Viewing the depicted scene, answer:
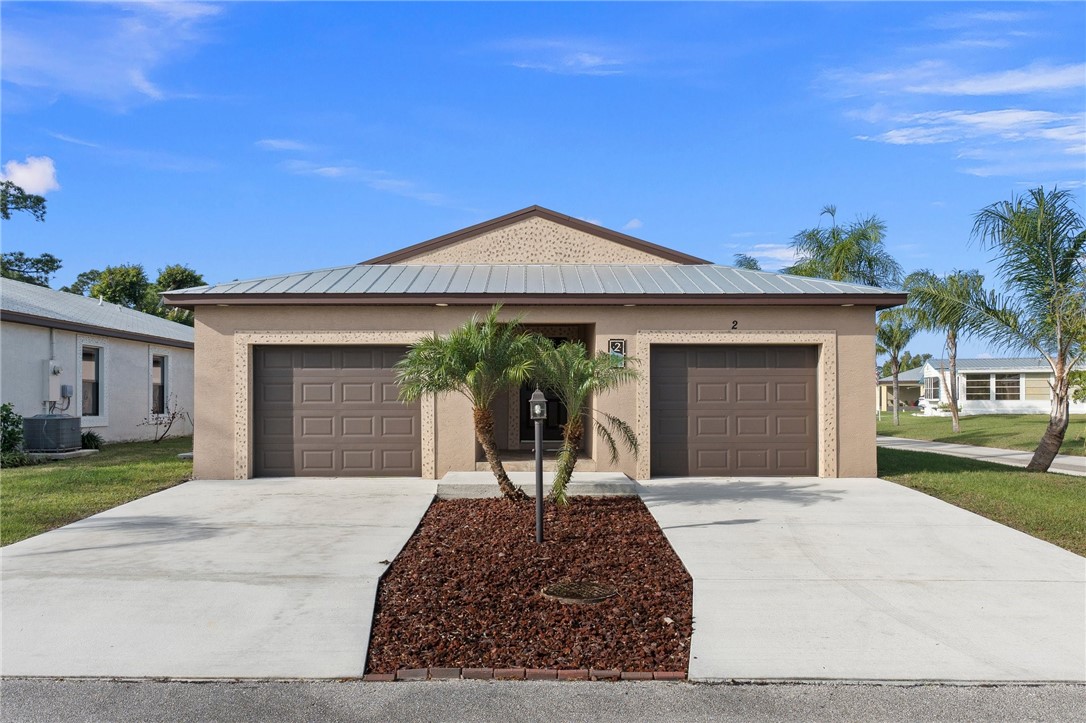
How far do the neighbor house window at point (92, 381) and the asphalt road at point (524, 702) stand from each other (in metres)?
16.2

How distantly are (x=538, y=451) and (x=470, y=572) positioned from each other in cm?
154

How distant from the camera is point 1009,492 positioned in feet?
36.8

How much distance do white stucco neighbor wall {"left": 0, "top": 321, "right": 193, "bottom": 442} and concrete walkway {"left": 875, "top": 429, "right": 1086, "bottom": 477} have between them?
19406 mm

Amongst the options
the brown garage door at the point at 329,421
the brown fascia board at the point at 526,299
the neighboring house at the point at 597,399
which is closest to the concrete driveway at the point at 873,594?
the neighboring house at the point at 597,399

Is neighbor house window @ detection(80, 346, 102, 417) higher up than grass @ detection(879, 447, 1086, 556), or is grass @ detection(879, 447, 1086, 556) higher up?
neighbor house window @ detection(80, 346, 102, 417)

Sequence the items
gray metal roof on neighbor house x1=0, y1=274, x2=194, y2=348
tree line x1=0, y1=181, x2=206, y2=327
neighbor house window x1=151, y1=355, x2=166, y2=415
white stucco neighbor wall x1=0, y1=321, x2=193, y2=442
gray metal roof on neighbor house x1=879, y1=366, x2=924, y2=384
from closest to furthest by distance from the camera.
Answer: white stucco neighbor wall x1=0, y1=321, x2=193, y2=442
gray metal roof on neighbor house x1=0, y1=274, x2=194, y2=348
neighbor house window x1=151, y1=355, x2=166, y2=415
tree line x1=0, y1=181, x2=206, y2=327
gray metal roof on neighbor house x1=879, y1=366, x2=924, y2=384

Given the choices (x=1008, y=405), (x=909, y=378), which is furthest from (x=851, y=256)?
(x=909, y=378)

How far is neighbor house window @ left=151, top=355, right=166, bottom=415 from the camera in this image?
71.9ft

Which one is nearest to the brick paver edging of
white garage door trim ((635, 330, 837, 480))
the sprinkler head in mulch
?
the sprinkler head in mulch

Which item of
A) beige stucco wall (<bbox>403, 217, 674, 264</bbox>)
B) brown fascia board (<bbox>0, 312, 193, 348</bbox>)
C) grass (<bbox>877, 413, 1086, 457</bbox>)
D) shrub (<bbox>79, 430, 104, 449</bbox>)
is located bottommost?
grass (<bbox>877, 413, 1086, 457</bbox>)

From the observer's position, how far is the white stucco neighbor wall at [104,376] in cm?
1606

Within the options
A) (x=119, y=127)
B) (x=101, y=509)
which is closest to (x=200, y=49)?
(x=119, y=127)

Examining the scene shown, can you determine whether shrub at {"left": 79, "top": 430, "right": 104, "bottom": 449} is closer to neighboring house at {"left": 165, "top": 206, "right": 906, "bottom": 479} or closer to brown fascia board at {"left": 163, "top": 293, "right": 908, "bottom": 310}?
neighboring house at {"left": 165, "top": 206, "right": 906, "bottom": 479}

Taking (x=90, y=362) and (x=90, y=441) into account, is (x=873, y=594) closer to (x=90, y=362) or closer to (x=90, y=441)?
(x=90, y=441)
